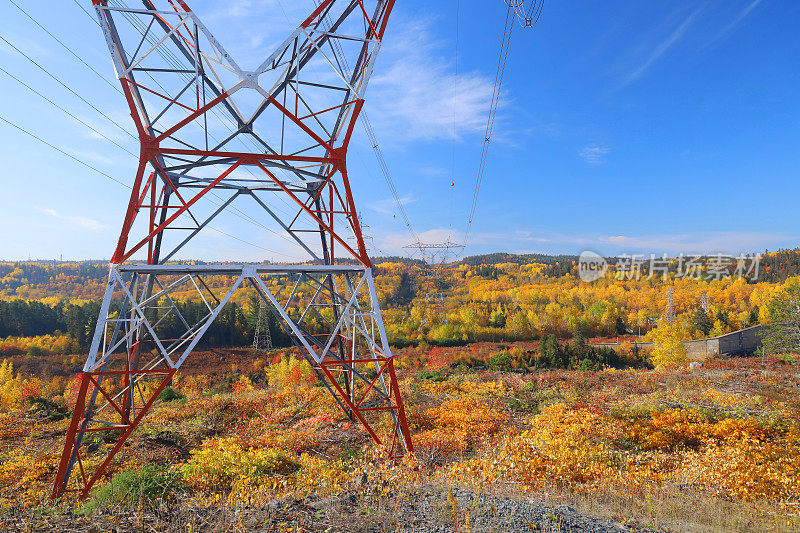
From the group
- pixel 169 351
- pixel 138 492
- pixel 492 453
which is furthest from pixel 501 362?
pixel 138 492

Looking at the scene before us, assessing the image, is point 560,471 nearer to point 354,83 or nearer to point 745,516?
Result: point 745,516

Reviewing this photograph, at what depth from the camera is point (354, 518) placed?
5.95m

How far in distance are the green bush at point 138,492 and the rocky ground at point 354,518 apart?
0.47 metres

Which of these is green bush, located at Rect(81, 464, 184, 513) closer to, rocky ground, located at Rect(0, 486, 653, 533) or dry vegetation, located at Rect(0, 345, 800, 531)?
dry vegetation, located at Rect(0, 345, 800, 531)

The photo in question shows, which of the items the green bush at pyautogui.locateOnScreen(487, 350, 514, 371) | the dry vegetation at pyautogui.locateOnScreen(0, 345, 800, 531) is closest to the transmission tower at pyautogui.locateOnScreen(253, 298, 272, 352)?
the dry vegetation at pyautogui.locateOnScreen(0, 345, 800, 531)

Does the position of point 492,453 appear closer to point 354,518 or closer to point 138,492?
point 354,518

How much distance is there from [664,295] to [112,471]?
9357cm

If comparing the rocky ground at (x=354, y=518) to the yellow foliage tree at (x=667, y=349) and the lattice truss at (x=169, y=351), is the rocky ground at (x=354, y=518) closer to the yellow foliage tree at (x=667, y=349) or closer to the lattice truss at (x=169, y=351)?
the lattice truss at (x=169, y=351)

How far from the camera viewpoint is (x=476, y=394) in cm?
1716

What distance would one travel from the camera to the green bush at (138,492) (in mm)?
6477

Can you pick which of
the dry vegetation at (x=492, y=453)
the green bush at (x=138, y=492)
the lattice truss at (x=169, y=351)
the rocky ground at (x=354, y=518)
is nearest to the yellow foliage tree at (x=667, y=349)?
the dry vegetation at (x=492, y=453)

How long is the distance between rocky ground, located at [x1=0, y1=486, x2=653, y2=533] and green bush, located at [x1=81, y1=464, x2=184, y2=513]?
47 centimetres

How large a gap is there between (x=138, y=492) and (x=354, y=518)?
413 centimetres

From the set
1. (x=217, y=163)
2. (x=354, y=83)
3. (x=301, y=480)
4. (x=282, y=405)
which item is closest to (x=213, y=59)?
(x=217, y=163)
